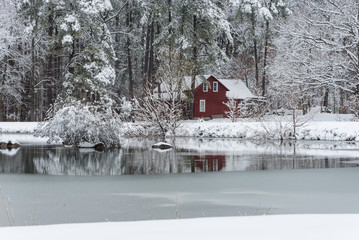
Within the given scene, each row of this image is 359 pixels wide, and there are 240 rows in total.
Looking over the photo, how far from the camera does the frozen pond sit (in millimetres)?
11188

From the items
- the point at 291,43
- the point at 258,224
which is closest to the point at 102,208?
the point at 258,224

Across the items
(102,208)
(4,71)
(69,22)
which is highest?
(69,22)

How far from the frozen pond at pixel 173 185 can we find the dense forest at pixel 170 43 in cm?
1266

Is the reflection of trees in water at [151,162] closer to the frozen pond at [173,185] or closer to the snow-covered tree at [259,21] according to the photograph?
the frozen pond at [173,185]

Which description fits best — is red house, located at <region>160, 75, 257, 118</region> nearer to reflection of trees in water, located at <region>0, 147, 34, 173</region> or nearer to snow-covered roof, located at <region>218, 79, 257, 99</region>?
snow-covered roof, located at <region>218, 79, 257, 99</region>

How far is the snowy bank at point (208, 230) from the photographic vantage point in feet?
22.1

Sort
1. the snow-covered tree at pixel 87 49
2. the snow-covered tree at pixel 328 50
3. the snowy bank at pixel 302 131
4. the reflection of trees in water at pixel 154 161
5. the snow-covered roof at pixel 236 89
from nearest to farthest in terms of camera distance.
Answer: the reflection of trees in water at pixel 154 161 → the snowy bank at pixel 302 131 → the snow-covered tree at pixel 328 50 → the snow-covered tree at pixel 87 49 → the snow-covered roof at pixel 236 89

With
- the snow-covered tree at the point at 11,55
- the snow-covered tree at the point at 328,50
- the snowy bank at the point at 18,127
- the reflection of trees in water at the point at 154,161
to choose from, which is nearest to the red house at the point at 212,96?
the snow-covered tree at the point at 11,55

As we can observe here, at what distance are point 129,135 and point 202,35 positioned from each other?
1637 cm

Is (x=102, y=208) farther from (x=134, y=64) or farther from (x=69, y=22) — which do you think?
(x=134, y=64)

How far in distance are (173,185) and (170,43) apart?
3362cm

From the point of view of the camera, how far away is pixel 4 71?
50.8 m

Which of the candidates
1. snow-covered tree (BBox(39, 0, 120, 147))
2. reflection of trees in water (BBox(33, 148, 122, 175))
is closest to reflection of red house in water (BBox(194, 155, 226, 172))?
reflection of trees in water (BBox(33, 148, 122, 175))

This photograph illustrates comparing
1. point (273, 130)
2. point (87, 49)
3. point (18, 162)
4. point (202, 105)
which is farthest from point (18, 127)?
point (18, 162)
